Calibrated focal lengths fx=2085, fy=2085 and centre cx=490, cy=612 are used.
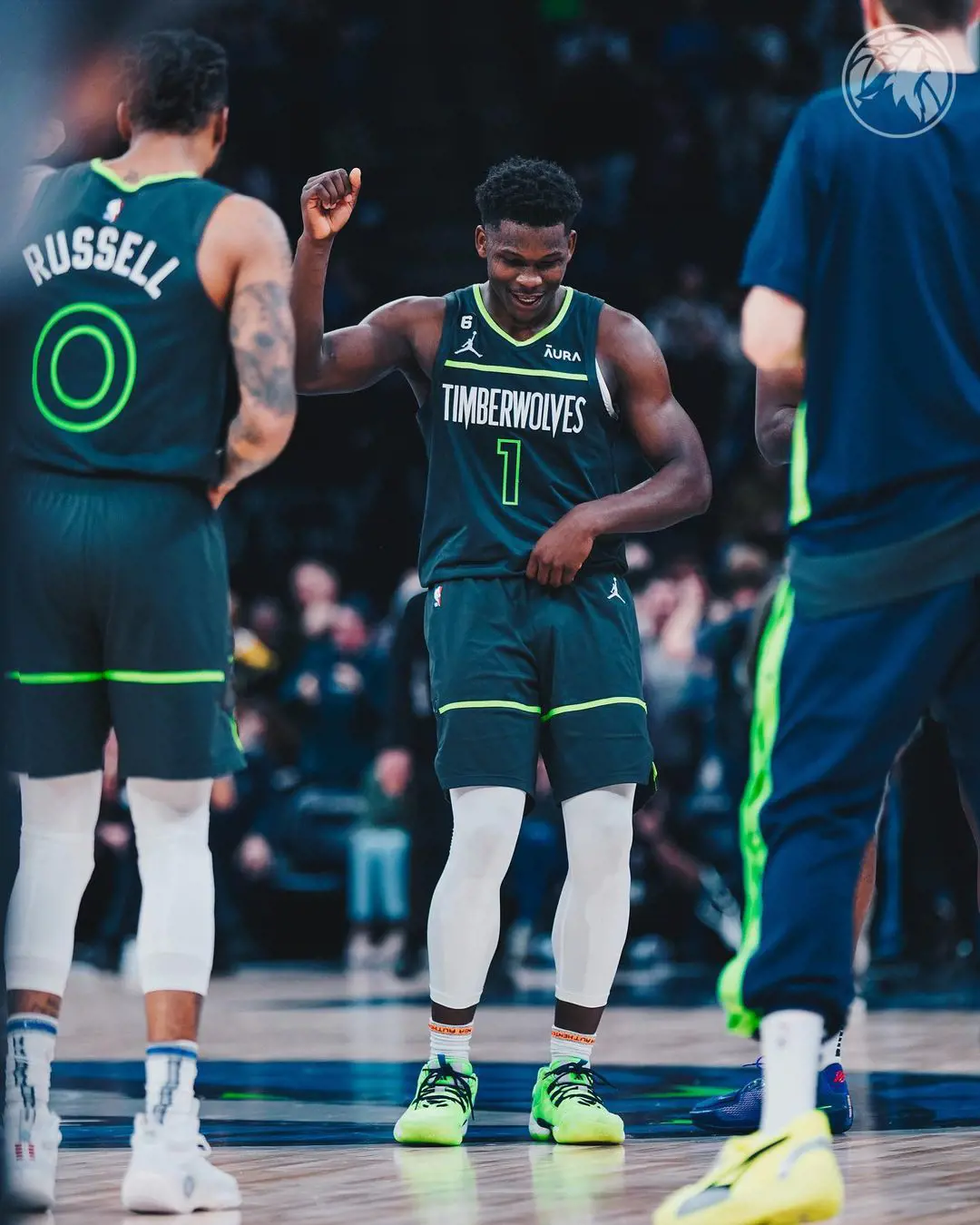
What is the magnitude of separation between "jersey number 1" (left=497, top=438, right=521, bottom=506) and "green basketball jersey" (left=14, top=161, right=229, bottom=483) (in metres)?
1.20

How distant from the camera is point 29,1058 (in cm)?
378

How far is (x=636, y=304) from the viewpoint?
14805mm

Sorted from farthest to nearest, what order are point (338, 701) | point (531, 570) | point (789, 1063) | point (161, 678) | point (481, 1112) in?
point (338, 701) → point (481, 1112) → point (531, 570) → point (161, 678) → point (789, 1063)

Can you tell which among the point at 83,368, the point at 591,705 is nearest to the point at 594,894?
the point at 591,705

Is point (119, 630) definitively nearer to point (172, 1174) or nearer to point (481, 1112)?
point (172, 1174)

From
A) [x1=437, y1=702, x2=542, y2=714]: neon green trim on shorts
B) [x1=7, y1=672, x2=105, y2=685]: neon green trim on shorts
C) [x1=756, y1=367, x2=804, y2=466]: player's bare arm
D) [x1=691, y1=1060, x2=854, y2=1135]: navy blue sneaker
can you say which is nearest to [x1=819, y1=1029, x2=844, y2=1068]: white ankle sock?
[x1=691, y1=1060, x2=854, y2=1135]: navy blue sneaker

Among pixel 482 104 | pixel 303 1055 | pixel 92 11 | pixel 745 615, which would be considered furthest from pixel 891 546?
pixel 482 104

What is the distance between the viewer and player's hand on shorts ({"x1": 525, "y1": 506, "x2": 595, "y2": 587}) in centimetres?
476

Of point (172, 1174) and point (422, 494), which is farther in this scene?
point (422, 494)

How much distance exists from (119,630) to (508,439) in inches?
55.7

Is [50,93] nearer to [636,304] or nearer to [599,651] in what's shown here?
[599,651]

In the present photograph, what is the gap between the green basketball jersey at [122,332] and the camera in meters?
3.75

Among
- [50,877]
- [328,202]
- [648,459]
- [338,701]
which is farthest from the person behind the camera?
[338,701]

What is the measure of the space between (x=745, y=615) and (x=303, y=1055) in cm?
373
